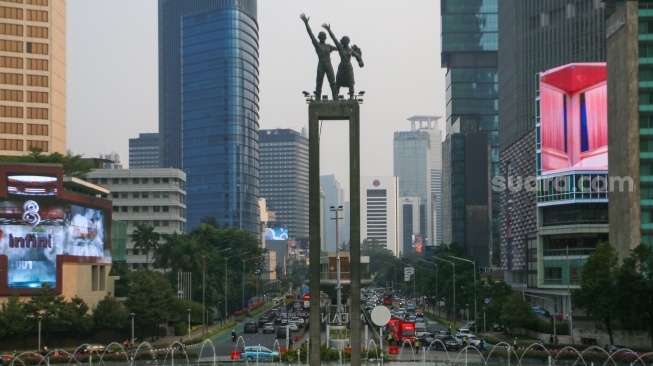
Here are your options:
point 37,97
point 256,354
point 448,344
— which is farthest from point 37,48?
point 256,354

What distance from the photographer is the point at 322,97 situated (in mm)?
50219

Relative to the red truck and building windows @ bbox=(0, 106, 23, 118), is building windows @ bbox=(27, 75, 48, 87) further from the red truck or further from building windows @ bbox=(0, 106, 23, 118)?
the red truck

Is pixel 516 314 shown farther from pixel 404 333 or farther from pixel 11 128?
pixel 11 128

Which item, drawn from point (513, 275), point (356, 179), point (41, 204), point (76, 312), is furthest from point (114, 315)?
point (513, 275)

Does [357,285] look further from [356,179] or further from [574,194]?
[574,194]

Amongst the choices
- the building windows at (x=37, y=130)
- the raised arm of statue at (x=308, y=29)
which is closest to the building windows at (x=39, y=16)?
the building windows at (x=37, y=130)

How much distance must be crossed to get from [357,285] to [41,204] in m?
68.2

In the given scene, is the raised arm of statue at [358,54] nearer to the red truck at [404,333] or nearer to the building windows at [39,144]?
the red truck at [404,333]

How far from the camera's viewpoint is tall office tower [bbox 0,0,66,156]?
144000 millimetres

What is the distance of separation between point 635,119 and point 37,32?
80779 millimetres

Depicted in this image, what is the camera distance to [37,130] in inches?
5792

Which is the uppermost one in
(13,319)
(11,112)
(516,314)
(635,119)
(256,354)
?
(11,112)

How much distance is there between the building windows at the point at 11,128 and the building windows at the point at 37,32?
12142mm

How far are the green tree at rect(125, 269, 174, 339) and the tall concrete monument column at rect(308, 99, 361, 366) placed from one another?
6609 cm
